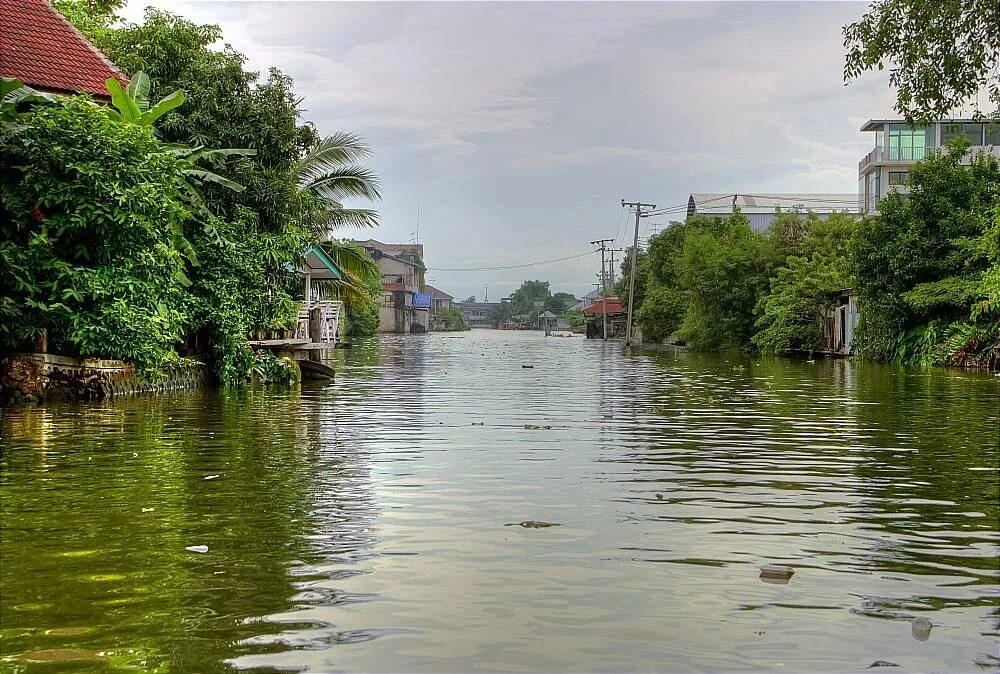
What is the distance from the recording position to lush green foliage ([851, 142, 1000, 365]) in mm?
30156

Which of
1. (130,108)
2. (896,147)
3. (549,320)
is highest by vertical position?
(896,147)

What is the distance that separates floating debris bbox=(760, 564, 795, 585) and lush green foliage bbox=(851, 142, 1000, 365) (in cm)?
2583

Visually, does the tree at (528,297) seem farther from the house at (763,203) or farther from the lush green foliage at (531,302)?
the house at (763,203)

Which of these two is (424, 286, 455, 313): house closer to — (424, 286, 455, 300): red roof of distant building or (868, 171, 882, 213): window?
(424, 286, 455, 300): red roof of distant building

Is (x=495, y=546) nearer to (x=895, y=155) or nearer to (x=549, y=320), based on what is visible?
(x=895, y=155)

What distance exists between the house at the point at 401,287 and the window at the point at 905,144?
43920mm

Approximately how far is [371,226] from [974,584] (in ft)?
A: 107

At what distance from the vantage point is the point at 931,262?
1266 inches

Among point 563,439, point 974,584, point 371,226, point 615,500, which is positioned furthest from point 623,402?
point 371,226

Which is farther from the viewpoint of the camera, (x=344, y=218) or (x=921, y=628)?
(x=344, y=218)

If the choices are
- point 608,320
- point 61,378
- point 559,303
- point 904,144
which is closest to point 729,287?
point 904,144

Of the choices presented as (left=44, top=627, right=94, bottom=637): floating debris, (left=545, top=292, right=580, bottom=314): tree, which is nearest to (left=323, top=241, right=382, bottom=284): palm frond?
(left=44, top=627, right=94, bottom=637): floating debris

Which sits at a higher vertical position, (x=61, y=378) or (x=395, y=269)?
(x=395, y=269)

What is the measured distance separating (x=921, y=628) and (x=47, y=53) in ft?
72.6
